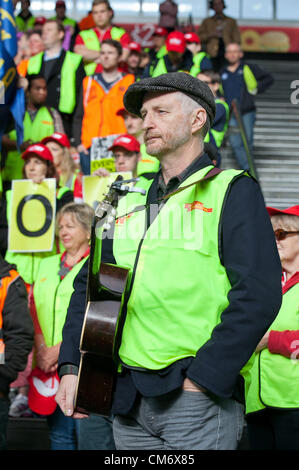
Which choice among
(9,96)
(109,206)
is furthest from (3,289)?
(9,96)

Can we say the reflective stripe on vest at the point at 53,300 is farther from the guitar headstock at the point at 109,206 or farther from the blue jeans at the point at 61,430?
the guitar headstock at the point at 109,206

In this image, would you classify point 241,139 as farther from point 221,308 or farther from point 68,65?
point 221,308

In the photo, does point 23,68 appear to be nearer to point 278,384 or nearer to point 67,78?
point 67,78

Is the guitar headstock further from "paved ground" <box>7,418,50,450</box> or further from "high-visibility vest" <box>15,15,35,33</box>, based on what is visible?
"high-visibility vest" <box>15,15,35,33</box>

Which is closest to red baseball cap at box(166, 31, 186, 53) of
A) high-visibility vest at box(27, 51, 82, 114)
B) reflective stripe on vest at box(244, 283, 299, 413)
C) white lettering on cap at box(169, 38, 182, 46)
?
white lettering on cap at box(169, 38, 182, 46)

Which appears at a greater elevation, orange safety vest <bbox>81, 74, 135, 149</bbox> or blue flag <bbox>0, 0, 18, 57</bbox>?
blue flag <bbox>0, 0, 18, 57</bbox>

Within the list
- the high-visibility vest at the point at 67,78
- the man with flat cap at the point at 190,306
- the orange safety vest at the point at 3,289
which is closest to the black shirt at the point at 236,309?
the man with flat cap at the point at 190,306

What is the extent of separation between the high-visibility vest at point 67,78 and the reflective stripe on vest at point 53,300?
4075 millimetres

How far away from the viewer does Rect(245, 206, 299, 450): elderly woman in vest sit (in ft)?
11.6

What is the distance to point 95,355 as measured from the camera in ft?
8.25

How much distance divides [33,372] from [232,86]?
6.37 metres

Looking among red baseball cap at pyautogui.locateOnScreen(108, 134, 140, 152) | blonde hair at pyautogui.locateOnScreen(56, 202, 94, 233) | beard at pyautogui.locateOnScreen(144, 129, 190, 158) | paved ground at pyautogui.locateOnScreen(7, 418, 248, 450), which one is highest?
red baseball cap at pyautogui.locateOnScreen(108, 134, 140, 152)

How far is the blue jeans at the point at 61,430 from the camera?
4.83m

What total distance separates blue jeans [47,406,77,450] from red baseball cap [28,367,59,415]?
0.06m
